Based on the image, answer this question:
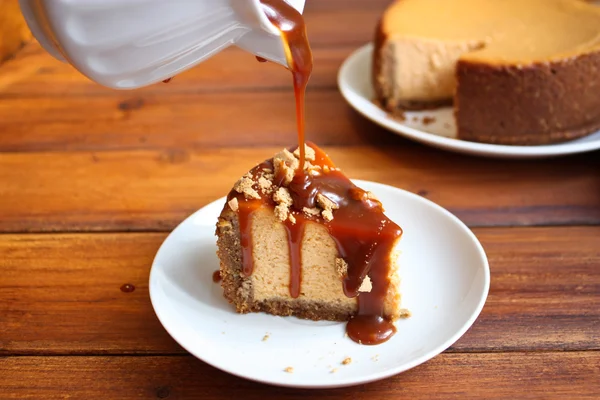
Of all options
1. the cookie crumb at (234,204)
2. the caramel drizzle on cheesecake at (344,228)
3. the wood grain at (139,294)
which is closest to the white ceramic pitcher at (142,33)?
the caramel drizzle on cheesecake at (344,228)

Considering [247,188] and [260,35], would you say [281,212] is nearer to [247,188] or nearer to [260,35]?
[247,188]

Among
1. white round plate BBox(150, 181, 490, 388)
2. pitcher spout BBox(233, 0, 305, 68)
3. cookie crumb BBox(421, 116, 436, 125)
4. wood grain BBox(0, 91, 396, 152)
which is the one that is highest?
pitcher spout BBox(233, 0, 305, 68)

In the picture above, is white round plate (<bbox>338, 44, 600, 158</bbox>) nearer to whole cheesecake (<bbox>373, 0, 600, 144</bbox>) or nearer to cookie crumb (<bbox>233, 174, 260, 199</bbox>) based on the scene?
whole cheesecake (<bbox>373, 0, 600, 144</bbox>)

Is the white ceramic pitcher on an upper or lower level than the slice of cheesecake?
upper

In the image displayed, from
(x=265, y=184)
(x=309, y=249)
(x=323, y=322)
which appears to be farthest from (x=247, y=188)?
(x=323, y=322)

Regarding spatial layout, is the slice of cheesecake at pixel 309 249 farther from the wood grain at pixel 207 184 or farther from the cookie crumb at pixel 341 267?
the wood grain at pixel 207 184

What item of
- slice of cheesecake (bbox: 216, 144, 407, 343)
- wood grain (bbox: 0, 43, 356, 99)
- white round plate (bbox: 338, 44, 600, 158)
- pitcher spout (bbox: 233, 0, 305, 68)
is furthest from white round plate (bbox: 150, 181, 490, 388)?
wood grain (bbox: 0, 43, 356, 99)
